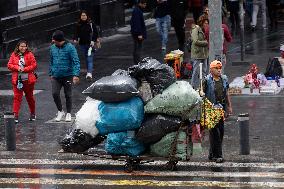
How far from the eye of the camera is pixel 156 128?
48.9ft

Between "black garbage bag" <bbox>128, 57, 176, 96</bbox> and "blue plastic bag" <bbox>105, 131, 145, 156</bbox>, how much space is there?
774 mm

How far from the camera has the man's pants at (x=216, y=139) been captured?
15.7m

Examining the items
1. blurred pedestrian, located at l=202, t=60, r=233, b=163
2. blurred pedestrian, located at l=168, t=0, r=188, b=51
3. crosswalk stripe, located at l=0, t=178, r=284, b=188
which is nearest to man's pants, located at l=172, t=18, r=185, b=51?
blurred pedestrian, located at l=168, t=0, r=188, b=51

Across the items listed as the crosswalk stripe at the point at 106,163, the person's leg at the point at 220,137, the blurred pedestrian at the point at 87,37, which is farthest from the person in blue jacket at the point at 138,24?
the person's leg at the point at 220,137

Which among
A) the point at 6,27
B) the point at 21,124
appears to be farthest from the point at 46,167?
the point at 6,27

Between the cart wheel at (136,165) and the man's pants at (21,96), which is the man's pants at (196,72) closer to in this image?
the man's pants at (21,96)

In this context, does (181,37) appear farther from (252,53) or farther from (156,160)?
(156,160)

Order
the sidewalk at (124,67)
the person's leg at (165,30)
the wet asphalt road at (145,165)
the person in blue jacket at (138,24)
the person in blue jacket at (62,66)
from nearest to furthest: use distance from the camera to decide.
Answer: the wet asphalt road at (145,165)
the sidewalk at (124,67)
the person in blue jacket at (62,66)
the person in blue jacket at (138,24)
the person's leg at (165,30)

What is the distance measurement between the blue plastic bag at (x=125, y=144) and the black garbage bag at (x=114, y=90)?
1.77 feet

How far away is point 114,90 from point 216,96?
1.82 metres

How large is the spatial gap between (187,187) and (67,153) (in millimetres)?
3365

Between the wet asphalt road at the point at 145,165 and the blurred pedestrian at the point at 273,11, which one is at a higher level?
the blurred pedestrian at the point at 273,11

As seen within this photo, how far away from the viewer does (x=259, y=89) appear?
21953 millimetres

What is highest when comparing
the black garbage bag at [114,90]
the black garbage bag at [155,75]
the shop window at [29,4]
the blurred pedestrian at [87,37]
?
the shop window at [29,4]
